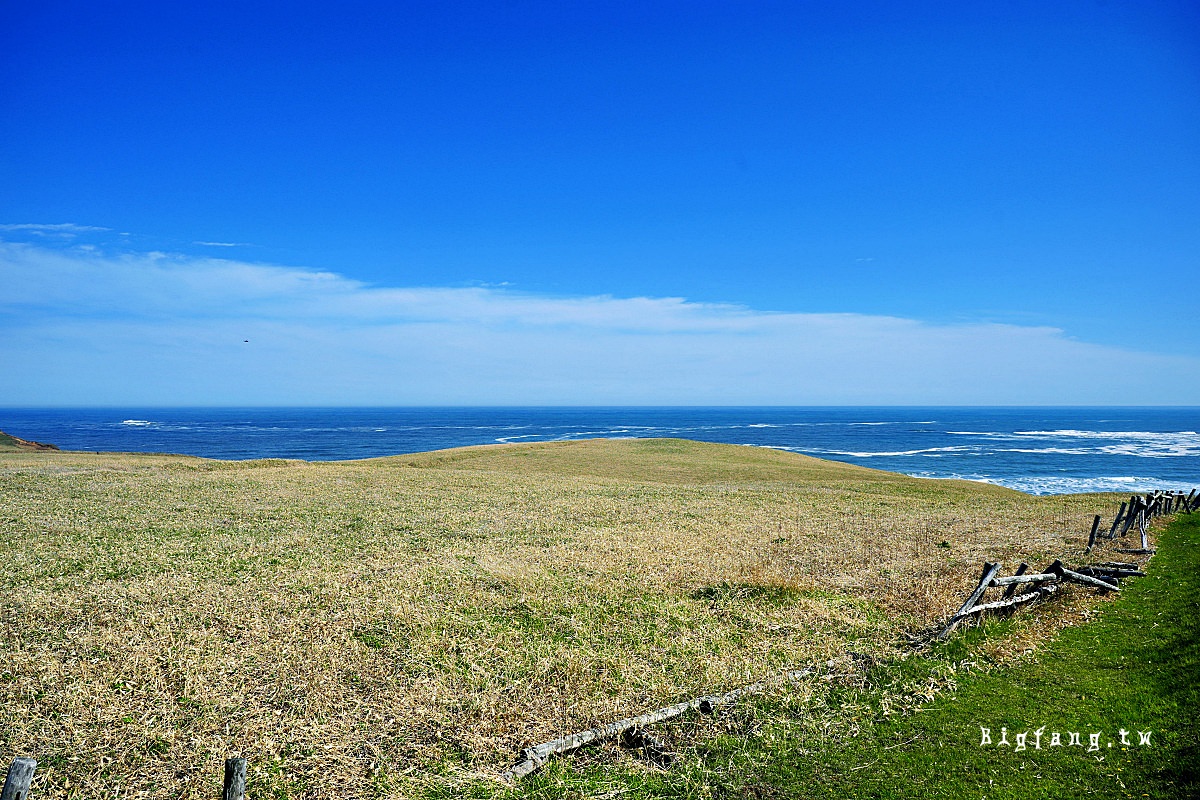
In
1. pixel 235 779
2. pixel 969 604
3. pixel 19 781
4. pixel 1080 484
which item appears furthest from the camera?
pixel 1080 484

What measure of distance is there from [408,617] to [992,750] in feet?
35.2

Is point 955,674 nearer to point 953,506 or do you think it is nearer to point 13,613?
point 13,613

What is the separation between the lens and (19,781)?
193 inches

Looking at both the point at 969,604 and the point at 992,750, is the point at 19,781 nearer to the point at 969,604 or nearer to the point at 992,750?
the point at 992,750

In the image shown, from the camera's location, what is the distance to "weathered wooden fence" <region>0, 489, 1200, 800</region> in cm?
581

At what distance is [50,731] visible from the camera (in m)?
8.45

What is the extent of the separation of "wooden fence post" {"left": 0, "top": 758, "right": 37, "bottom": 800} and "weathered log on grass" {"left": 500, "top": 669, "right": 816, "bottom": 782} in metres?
4.64

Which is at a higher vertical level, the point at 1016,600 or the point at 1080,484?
the point at 1016,600

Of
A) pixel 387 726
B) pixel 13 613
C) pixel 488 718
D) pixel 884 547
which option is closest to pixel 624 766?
pixel 488 718

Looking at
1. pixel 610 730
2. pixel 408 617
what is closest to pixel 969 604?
pixel 610 730

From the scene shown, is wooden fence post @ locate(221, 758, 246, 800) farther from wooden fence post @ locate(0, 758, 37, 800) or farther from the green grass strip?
the green grass strip

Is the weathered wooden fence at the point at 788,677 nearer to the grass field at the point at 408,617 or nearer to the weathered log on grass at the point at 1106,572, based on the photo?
the weathered log on grass at the point at 1106,572

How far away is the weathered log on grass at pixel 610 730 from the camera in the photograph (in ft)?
25.9

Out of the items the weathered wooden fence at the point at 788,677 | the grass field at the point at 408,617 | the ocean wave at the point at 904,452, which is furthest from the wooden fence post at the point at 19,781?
the ocean wave at the point at 904,452
